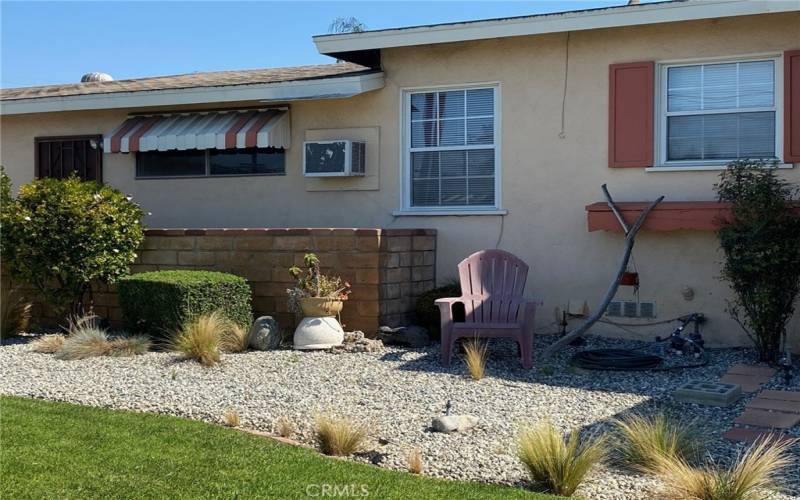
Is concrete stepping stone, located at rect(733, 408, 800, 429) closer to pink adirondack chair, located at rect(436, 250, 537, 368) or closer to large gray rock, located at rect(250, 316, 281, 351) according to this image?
pink adirondack chair, located at rect(436, 250, 537, 368)

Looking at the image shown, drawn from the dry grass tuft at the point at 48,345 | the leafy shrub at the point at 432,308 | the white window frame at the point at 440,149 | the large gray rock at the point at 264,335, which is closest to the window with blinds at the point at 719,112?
the white window frame at the point at 440,149

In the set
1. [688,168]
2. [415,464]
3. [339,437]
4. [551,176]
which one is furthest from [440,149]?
[415,464]

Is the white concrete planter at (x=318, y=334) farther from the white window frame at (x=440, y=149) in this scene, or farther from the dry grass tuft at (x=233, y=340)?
the white window frame at (x=440, y=149)

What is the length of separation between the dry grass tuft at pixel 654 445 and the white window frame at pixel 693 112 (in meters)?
4.58

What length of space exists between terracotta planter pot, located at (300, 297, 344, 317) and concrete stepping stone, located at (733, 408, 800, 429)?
13.8 ft

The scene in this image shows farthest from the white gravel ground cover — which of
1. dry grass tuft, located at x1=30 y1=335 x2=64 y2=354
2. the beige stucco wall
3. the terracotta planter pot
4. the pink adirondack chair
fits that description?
the beige stucco wall

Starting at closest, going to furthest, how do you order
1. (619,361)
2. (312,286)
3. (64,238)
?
(619,361) → (312,286) → (64,238)

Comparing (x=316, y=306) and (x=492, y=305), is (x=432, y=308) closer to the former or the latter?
(x=492, y=305)

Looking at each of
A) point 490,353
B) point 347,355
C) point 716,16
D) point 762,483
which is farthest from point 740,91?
point 762,483

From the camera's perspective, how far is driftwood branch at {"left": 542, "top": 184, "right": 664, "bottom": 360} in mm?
9000

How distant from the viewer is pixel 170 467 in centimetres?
503

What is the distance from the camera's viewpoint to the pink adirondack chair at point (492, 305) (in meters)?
8.35

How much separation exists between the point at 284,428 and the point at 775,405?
142 inches

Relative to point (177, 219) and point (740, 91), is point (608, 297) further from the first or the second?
point (177, 219)
